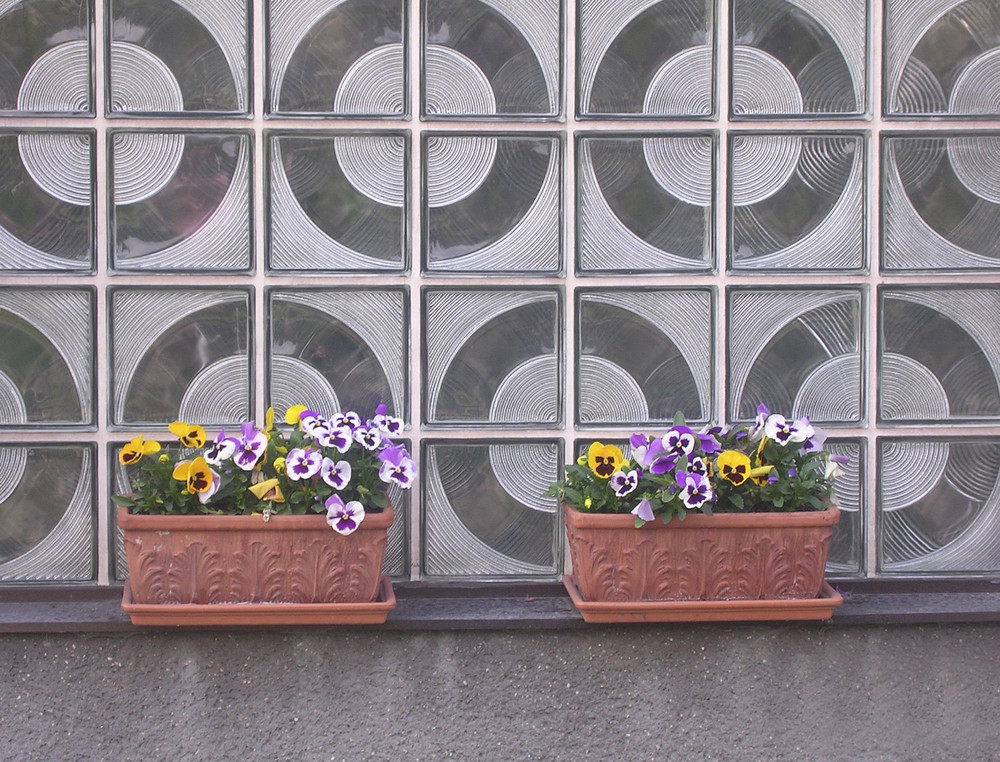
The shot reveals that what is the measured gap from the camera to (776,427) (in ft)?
7.00

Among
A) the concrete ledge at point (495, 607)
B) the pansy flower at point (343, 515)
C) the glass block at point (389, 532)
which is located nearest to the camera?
the pansy flower at point (343, 515)

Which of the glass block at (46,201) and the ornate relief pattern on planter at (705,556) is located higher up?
the glass block at (46,201)

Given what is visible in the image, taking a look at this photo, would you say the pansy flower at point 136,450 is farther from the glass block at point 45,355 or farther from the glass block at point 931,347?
the glass block at point 931,347

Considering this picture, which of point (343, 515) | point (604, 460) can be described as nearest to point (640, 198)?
point (604, 460)

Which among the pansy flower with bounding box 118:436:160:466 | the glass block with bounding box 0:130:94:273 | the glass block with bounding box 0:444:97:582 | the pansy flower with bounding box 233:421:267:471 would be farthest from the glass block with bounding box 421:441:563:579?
the glass block with bounding box 0:130:94:273

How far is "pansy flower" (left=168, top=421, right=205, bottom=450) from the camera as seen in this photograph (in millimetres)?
2092

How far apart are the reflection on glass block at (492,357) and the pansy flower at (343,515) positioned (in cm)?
35

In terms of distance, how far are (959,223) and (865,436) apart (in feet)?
1.78

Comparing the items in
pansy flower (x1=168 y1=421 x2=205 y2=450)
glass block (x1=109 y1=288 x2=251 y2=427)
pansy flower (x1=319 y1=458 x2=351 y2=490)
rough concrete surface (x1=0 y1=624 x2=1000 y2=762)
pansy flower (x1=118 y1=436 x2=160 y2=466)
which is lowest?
rough concrete surface (x1=0 y1=624 x2=1000 y2=762)

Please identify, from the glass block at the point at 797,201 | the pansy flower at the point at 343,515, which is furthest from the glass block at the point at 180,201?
the glass block at the point at 797,201

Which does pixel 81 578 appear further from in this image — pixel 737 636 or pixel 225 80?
pixel 737 636

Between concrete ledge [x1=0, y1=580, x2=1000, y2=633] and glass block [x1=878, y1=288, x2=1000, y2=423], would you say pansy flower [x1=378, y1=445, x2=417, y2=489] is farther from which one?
glass block [x1=878, y1=288, x2=1000, y2=423]

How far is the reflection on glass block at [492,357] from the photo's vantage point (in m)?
2.30

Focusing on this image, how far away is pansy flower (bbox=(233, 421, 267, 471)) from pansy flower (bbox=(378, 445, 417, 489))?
243 millimetres
